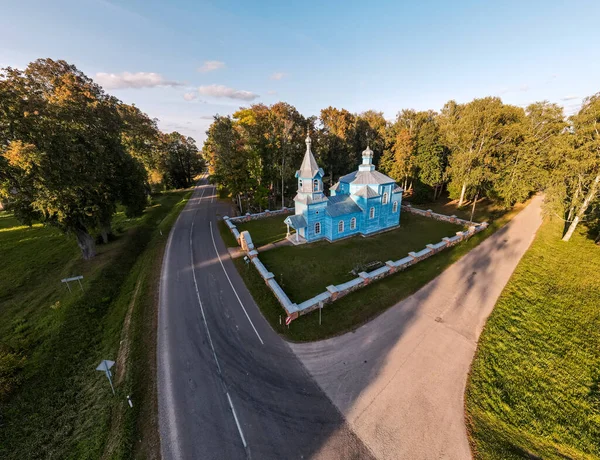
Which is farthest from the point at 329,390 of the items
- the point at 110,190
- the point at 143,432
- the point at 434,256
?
the point at 110,190

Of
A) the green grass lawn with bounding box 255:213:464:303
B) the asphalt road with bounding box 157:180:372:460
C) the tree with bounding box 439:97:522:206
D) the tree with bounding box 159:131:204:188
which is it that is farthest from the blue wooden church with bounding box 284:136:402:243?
the tree with bounding box 159:131:204:188

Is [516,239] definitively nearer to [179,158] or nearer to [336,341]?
[336,341]

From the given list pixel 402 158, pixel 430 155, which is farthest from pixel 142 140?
pixel 430 155

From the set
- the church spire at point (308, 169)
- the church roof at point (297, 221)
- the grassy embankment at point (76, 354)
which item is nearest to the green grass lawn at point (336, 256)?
the church roof at point (297, 221)

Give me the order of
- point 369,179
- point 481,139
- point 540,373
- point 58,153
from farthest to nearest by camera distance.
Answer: point 481,139
point 369,179
point 58,153
point 540,373

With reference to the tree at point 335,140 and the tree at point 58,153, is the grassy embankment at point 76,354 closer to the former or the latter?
the tree at point 58,153

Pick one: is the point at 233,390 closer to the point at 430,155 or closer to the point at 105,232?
the point at 105,232

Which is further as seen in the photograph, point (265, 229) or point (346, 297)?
point (265, 229)

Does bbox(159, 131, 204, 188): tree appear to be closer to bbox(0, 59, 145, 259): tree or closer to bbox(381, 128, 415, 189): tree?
bbox(0, 59, 145, 259): tree
